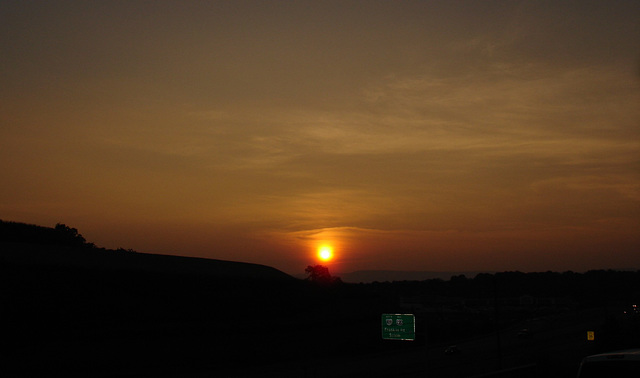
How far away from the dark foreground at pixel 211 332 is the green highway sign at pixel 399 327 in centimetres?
1086

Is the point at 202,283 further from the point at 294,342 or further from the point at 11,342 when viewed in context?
the point at 11,342

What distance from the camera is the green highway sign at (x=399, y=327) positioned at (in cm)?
3347

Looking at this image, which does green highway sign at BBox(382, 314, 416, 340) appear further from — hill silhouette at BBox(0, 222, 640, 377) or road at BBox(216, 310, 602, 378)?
hill silhouette at BBox(0, 222, 640, 377)

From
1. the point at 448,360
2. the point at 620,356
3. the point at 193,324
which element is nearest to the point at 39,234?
the point at 193,324

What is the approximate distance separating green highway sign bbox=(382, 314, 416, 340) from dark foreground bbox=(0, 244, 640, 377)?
10.9 metres

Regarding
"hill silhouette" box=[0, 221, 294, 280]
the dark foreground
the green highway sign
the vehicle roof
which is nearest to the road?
the dark foreground

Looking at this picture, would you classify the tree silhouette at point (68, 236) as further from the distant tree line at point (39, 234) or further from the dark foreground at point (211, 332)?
the dark foreground at point (211, 332)

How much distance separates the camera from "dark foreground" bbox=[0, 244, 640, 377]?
5616cm

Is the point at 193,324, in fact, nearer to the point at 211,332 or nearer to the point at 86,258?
the point at 211,332

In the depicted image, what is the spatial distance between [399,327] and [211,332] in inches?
1794

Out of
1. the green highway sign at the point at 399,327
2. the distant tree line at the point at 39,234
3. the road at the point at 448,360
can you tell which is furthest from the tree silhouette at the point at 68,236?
the green highway sign at the point at 399,327

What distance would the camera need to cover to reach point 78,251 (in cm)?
8069

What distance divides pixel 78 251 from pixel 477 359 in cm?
5344

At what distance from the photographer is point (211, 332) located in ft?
245
